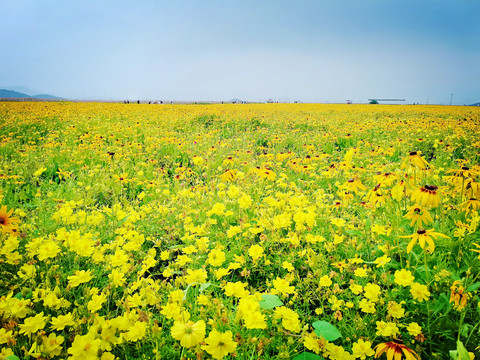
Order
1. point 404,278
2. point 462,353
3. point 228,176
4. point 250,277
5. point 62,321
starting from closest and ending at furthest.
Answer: point 462,353 < point 62,321 < point 404,278 < point 250,277 < point 228,176

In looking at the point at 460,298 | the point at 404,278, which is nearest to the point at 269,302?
the point at 404,278

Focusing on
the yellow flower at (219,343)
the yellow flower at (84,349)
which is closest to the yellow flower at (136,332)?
the yellow flower at (84,349)

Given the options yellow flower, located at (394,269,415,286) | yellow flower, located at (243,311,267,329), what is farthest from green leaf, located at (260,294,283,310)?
yellow flower, located at (394,269,415,286)

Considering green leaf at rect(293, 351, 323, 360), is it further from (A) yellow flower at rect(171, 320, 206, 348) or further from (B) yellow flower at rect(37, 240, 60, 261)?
(B) yellow flower at rect(37, 240, 60, 261)

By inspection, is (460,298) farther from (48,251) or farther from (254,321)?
(48,251)

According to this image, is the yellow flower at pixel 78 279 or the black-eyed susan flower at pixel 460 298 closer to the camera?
the black-eyed susan flower at pixel 460 298

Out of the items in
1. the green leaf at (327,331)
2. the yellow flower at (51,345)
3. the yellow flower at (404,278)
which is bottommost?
the green leaf at (327,331)

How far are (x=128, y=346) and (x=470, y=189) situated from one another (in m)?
2.61

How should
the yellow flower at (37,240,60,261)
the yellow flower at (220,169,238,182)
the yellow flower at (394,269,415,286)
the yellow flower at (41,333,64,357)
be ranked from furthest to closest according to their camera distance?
the yellow flower at (220,169,238,182) → the yellow flower at (37,240,60,261) → the yellow flower at (394,269,415,286) → the yellow flower at (41,333,64,357)

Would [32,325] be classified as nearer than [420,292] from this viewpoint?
Yes

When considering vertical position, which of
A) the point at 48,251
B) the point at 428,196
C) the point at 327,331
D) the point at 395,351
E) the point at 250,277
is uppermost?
the point at 428,196

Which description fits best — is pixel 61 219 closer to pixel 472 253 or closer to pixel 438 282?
pixel 438 282

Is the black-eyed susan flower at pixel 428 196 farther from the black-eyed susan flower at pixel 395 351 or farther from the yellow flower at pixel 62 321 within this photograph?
the yellow flower at pixel 62 321

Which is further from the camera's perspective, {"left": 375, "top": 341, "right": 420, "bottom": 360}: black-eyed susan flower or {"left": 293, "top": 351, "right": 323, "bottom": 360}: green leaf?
{"left": 293, "top": 351, "right": 323, "bottom": 360}: green leaf
